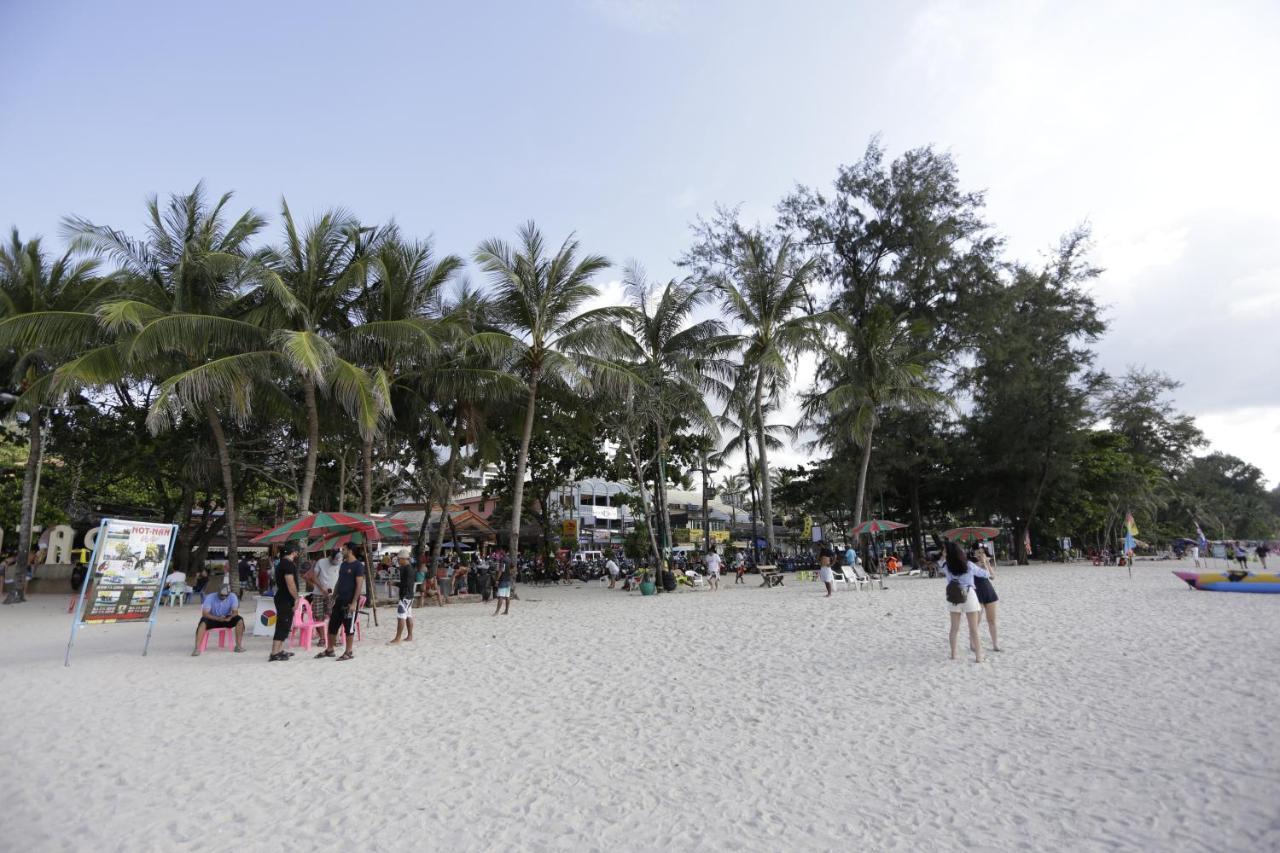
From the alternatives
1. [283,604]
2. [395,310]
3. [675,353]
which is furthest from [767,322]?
[283,604]

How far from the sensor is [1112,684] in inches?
251

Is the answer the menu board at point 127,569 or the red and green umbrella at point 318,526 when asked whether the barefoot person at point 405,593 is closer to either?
the red and green umbrella at point 318,526

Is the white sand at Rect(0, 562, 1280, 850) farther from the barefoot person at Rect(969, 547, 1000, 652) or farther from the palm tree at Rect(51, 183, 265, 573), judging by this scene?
the palm tree at Rect(51, 183, 265, 573)

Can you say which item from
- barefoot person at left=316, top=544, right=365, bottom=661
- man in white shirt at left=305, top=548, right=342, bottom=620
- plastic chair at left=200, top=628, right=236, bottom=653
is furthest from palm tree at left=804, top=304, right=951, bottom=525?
plastic chair at left=200, top=628, right=236, bottom=653

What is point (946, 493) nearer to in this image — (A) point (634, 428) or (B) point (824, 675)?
(A) point (634, 428)

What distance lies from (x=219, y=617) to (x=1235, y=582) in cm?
1918

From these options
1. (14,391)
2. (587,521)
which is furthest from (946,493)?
(14,391)

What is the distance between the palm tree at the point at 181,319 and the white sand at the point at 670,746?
550 cm

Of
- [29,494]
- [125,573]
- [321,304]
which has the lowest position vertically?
[125,573]

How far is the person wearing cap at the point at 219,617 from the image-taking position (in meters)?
9.77

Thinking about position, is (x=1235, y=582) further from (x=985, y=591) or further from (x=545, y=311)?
(x=545, y=311)

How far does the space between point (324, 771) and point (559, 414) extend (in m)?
17.1

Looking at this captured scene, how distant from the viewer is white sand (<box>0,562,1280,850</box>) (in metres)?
3.75

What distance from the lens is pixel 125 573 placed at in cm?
939
